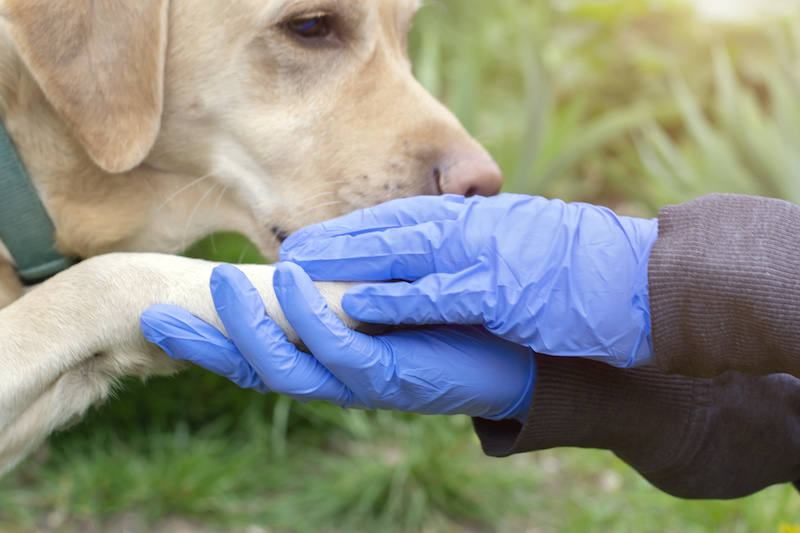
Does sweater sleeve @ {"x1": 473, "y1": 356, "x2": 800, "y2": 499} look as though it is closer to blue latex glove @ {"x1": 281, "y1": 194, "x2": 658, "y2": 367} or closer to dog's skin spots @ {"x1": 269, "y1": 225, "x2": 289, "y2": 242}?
blue latex glove @ {"x1": 281, "y1": 194, "x2": 658, "y2": 367}

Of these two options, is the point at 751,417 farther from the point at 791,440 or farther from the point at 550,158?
the point at 550,158

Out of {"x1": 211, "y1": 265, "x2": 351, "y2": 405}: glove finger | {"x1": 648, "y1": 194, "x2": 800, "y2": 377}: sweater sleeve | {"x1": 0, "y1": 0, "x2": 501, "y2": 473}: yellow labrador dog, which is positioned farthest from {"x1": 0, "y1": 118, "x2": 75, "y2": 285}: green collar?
{"x1": 648, "y1": 194, "x2": 800, "y2": 377}: sweater sleeve

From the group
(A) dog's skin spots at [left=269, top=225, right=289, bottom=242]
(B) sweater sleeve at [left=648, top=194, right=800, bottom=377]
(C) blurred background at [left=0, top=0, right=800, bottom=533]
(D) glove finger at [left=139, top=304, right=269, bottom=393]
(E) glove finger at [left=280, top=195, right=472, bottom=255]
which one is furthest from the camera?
(C) blurred background at [left=0, top=0, right=800, bottom=533]

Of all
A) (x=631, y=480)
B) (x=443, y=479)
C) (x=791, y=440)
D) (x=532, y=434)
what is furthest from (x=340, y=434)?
(x=791, y=440)

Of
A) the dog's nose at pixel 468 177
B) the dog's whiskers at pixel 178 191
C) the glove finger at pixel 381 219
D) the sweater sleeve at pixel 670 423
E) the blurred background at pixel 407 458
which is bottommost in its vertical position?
the blurred background at pixel 407 458

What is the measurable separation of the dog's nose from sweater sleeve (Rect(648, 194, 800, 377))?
46cm

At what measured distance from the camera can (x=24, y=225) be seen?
161cm

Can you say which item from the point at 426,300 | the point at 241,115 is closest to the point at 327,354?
the point at 426,300

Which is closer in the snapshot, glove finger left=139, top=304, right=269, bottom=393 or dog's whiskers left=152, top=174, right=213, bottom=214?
glove finger left=139, top=304, right=269, bottom=393

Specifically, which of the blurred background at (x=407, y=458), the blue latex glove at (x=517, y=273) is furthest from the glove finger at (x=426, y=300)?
the blurred background at (x=407, y=458)

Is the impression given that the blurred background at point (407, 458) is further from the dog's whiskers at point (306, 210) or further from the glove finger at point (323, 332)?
the glove finger at point (323, 332)

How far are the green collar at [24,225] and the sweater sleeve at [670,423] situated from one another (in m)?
1.10

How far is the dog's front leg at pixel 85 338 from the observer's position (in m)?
1.34

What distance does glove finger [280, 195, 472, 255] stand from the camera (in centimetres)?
143
